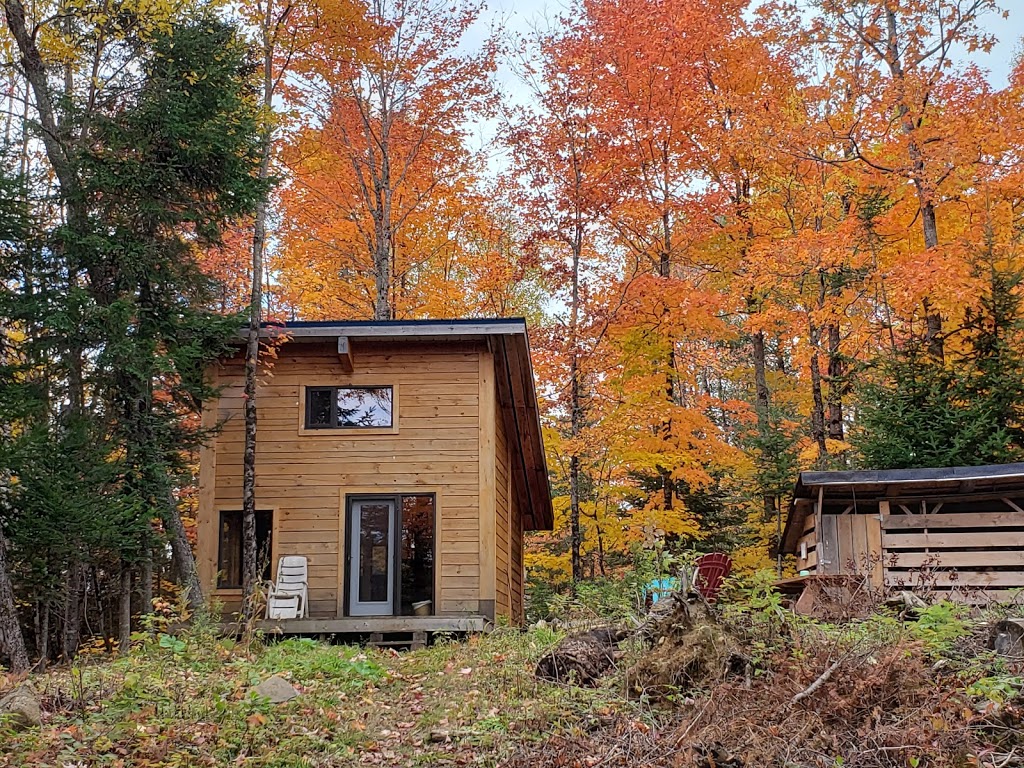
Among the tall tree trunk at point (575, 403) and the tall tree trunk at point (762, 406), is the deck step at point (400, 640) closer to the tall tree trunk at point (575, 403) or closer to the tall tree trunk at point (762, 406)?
the tall tree trunk at point (575, 403)

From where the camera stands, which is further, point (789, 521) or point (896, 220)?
point (896, 220)

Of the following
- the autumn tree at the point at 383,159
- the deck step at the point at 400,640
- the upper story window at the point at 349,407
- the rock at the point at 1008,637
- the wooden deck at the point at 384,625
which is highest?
the autumn tree at the point at 383,159

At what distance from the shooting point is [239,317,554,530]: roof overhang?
1297 centimetres

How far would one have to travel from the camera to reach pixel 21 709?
5.71 meters

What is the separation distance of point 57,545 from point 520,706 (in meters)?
6.98

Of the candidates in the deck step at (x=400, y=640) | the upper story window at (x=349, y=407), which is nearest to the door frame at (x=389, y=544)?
the deck step at (x=400, y=640)

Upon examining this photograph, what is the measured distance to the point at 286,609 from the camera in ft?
41.2

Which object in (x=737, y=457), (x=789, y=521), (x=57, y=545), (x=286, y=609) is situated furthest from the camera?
(x=737, y=457)

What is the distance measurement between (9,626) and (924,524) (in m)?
11.8

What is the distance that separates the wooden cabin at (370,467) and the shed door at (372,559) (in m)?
0.02

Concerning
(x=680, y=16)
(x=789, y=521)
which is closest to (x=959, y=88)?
(x=680, y=16)

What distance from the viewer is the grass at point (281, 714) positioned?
561 cm

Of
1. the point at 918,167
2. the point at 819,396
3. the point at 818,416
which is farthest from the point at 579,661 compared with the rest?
the point at 819,396

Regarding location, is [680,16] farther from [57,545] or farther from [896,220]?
[57,545]
